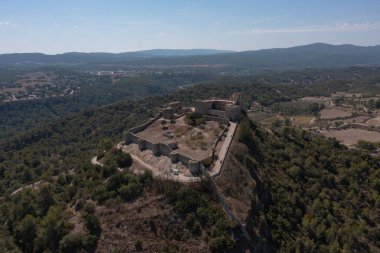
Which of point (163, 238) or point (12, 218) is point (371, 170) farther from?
point (12, 218)

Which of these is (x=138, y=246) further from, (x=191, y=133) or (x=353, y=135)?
(x=353, y=135)

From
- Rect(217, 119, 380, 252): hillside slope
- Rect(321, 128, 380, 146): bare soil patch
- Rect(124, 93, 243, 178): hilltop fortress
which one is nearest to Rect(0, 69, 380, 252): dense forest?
Rect(217, 119, 380, 252): hillside slope

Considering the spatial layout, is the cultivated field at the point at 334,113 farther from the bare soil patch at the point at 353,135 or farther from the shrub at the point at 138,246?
the shrub at the point at 138,246

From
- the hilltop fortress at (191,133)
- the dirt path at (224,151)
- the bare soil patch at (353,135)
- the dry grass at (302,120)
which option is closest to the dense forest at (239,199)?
the dirt path at (224,151)

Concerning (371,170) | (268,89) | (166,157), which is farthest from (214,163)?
(268,89)

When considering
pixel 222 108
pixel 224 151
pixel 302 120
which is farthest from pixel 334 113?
pixel 224 151

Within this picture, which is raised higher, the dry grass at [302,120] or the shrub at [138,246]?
the shrub at [138,246]

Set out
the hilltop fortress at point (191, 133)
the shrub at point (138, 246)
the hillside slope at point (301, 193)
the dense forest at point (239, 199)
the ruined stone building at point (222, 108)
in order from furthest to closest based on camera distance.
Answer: the ruined stone building at point (222, 108)
the hilltop fortress at point (191, 133)
the hillside slope at point (301, 193)
the dense forest at point (239, 199)
the shrub at point (138, 246)

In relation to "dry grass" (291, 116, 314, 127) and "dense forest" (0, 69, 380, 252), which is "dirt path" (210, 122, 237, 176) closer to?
"dense forest" (0, 69, 380, 252)
